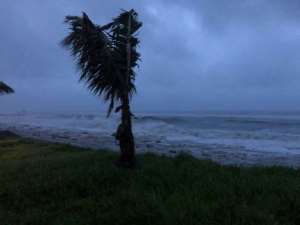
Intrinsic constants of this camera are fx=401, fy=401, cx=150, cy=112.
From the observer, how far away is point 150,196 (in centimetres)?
779

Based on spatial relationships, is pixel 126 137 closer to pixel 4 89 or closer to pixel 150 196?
pixel 150 196

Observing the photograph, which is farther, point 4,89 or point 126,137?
point 4,89

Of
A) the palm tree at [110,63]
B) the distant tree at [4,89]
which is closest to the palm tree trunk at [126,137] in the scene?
the palm tree at [110,63]

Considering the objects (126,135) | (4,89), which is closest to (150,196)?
(126,135)

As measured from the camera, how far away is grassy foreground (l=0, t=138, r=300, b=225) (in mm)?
6902

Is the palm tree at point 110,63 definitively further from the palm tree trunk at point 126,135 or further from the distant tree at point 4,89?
the distant tree at point 4,89

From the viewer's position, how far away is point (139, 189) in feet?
28.8

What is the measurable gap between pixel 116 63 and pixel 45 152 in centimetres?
891

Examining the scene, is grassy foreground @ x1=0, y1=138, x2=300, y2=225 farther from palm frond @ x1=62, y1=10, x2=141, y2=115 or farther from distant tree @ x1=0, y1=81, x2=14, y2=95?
distant tree @ x1=0, y1=81, x2=14, y2=95

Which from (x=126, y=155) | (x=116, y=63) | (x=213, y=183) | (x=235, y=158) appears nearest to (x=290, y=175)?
(x=213, y=183)

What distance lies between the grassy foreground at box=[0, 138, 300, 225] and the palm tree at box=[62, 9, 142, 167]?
3.65ft

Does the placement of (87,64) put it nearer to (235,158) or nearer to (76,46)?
(76,46)

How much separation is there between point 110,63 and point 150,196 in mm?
4638

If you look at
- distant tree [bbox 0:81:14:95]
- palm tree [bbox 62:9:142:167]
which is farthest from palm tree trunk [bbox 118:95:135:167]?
distant tree [bbox 0:81:14:95]
